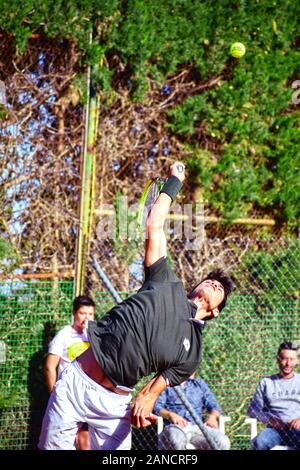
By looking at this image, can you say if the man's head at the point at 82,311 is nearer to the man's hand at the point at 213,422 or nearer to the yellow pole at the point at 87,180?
the yellow pole at the point at 87,180

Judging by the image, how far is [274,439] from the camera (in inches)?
289

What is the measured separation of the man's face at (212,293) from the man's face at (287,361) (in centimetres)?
251

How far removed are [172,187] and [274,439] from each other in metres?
3.34

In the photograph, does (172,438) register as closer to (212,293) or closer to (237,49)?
(212,293)

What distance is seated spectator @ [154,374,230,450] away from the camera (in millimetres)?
7020

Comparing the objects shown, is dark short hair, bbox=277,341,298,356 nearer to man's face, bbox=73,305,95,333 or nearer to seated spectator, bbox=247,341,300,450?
seated spectator, bbox=247,341,300,450

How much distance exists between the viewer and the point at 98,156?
8258mm

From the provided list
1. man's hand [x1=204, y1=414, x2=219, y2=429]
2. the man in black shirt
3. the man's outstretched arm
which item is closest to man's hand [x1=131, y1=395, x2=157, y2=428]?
the man in black shirt

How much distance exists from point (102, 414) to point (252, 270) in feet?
12.5

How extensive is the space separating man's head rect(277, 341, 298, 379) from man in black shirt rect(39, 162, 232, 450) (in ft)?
Result: 8.55

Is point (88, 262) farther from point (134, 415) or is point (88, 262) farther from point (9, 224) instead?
point (134, 415)

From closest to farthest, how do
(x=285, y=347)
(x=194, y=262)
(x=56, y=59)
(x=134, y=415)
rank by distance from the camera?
(x=134, y=415), (x=285, y=347), (x=56, y=59), (x=194, y=262)

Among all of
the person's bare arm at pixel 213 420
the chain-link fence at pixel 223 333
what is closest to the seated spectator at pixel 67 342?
the chain-link fence at pixel 223 333

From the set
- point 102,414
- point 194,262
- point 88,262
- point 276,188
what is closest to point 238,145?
point 276,188
